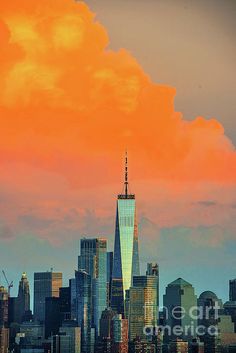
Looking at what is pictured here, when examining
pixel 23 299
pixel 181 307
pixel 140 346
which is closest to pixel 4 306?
pixel 23 299

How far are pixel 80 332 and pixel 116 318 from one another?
167 centimetres

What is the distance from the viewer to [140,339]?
1800 cm

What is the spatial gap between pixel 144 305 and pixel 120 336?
3.71 feet

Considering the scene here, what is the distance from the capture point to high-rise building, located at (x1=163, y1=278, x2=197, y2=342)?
1741 centimetres

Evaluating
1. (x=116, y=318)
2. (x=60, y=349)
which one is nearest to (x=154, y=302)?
(x=116, y=318)

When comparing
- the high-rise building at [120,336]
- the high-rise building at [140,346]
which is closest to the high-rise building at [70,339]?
the high-rise building at [120,336]

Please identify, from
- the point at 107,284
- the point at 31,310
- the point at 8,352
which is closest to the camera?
the point at 8,352

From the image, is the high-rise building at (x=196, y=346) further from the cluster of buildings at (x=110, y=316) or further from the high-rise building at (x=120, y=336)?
the high-rise building at (x=120, y=336)

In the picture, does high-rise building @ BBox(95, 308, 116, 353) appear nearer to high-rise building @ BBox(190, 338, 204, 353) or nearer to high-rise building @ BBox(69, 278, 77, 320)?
high-rise building @ BBox(69, 278, 77, 320)

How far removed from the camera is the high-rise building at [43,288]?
727 inches

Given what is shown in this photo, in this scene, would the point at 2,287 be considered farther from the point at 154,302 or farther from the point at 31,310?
the point at 154,302

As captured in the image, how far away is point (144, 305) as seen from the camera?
19188 millimetres

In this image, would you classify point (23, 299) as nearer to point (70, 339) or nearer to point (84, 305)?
point (70, 339)

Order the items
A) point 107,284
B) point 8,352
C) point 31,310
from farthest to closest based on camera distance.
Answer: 1. point 107,284
2. point 31,310
3. point 8,352
